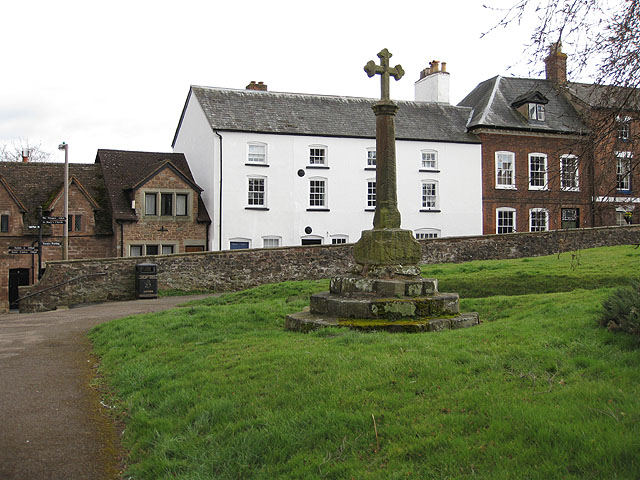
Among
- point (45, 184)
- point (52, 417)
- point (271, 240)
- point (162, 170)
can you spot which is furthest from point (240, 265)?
point (52, 417)

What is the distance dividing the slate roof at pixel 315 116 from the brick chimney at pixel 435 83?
1.78 metres

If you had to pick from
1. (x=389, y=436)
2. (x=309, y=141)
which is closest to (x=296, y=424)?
(x=389, y=436)

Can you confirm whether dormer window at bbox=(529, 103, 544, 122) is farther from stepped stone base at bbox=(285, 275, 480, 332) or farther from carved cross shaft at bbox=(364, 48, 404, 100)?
stepped stone base at bbox=(285, 275, 480, 332)

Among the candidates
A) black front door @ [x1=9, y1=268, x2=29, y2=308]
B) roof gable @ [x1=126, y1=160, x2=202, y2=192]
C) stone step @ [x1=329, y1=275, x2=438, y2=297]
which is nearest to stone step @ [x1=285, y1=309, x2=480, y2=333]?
stone step @ [x1=329, y1=275, x2=438, y2=297]

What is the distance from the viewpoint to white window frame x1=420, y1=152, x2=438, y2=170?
114 ft

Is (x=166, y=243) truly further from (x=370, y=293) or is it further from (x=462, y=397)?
(x=462, y=397)

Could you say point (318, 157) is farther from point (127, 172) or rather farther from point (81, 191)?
point (81, 191)

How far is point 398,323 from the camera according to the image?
8.95 m

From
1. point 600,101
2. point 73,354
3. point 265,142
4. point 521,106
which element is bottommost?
point 73,354

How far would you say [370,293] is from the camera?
32.7 feet

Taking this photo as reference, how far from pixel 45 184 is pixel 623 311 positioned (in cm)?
3117

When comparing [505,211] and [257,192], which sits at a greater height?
[257,192]

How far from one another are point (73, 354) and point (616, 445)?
934 centimetres

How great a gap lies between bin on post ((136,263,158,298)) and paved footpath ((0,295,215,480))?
1004 centimetres
